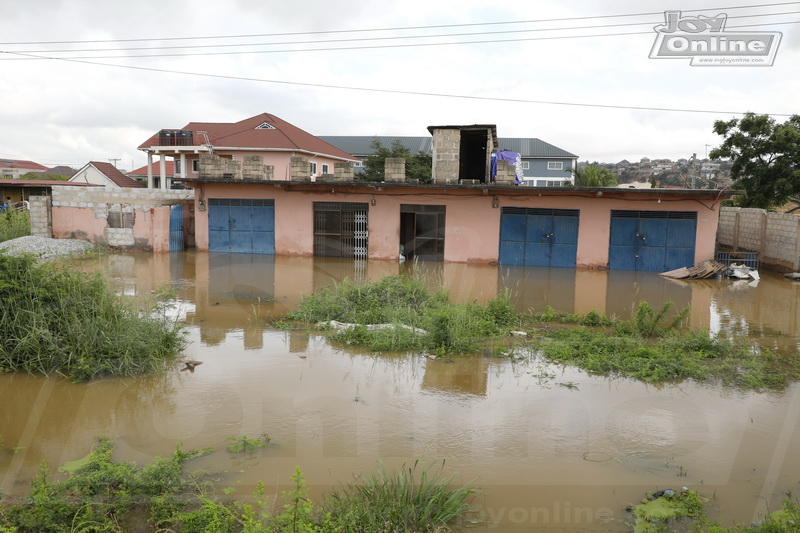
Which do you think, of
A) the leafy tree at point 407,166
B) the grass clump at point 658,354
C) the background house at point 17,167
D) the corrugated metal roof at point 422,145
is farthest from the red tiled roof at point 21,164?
the grass clump at point 658,354

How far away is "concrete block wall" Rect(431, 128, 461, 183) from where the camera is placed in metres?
20.1

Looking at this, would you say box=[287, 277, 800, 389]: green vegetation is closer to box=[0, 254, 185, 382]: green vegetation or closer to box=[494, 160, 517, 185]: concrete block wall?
box=[0, 254, 185, 382]: green vegetation

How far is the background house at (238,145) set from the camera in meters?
33.0

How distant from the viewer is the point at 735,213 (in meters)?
20.7

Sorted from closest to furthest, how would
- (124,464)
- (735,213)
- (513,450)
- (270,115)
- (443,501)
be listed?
(443,501) → (124,464) → (513,450) → (735,213) → (270,115)

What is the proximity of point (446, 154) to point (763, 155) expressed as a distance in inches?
488

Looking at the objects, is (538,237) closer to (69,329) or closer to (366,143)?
(69,329)

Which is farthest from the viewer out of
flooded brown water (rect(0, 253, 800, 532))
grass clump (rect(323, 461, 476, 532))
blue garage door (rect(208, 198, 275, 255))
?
blue garage door (rect(208, 198, 275, 255))

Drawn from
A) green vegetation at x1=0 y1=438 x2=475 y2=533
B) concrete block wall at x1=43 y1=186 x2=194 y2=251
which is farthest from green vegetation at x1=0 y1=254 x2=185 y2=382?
concrete block wall at x1=43 y1=186 x2=194 y2=251

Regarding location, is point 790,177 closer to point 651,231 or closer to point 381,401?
point 651,231

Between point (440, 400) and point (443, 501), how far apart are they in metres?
2.49

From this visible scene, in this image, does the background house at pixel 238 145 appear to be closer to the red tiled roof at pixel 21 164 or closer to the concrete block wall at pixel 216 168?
the concrete block wall at pixel 216 168

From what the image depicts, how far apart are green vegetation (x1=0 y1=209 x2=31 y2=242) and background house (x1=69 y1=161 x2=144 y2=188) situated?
56.3 ft

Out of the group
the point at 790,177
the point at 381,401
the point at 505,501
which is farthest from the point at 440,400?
the point at 790,177
